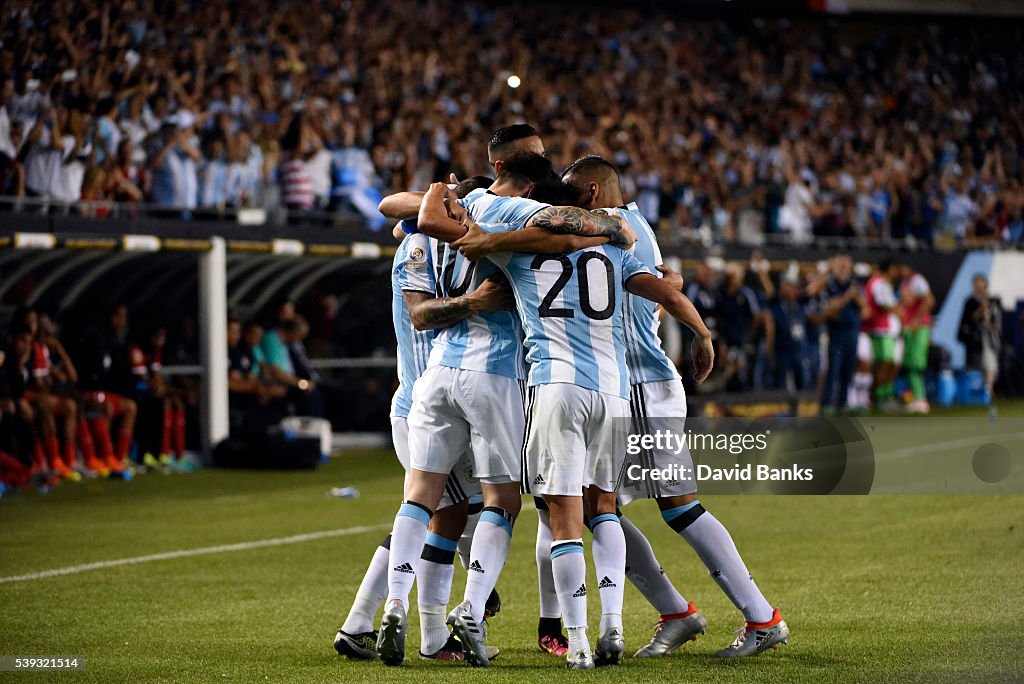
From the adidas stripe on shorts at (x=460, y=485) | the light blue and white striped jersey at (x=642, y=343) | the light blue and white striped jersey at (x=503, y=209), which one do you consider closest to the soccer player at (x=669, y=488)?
the light blue and white striped jersey at (x=642, y=343)

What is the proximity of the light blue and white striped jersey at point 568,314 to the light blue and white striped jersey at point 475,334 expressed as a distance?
14 cm

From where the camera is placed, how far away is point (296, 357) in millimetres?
15562

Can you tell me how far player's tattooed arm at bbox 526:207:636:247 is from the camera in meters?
5.53

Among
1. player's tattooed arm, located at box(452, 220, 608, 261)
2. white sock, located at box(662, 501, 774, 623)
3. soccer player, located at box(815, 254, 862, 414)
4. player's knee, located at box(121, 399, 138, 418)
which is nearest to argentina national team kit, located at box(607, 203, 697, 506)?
white sock, located at box(662, 501, 774, 623)

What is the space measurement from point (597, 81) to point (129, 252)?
14.0m

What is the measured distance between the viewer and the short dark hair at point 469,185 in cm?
629

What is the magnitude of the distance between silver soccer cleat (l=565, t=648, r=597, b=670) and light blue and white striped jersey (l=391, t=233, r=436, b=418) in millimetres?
1377

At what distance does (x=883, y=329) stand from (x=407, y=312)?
1558 cm

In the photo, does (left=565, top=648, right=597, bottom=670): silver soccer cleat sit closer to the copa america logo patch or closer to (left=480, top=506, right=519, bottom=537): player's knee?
(left=480, top=506, right=519, bottom=537): player's knee

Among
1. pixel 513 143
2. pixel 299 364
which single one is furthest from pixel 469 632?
pixel 299 364

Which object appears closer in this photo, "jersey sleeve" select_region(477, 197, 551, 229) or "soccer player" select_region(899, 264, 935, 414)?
"jersey sleeve" select_region(477, 197, 551, 229)

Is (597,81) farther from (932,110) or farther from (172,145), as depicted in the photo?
(172,145)

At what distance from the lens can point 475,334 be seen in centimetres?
581

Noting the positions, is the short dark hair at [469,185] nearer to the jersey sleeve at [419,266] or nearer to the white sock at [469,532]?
the jersey sleeve at [419,266]
